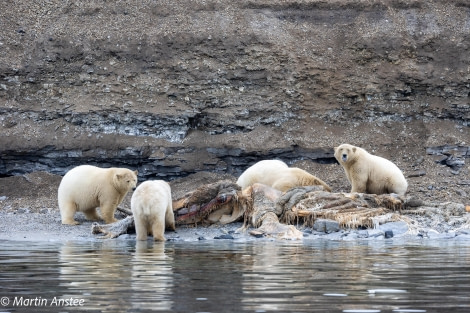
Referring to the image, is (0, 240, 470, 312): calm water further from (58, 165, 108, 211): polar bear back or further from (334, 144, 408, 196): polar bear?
(334, 144, 408, 196): polar bear

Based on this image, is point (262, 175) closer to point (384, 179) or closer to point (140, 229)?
point (384, 179)

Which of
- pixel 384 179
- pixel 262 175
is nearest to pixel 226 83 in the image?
pixel 262 175

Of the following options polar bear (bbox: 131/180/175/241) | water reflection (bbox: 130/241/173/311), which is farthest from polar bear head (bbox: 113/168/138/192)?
water reflection (bbox: 130/241/173/311)

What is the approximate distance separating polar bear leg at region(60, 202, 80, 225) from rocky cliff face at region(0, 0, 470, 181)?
6.56 metres

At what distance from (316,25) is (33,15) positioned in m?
9.42

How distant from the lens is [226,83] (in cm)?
2650

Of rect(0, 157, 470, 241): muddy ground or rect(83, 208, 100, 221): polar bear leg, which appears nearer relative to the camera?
rect(0, 157, 470, 241): muddy ground

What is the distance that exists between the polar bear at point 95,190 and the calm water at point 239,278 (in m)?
3.50

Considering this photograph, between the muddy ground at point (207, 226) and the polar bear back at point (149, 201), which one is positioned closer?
the polar bear back at point (149, 201)

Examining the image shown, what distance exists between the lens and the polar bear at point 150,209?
1497cm

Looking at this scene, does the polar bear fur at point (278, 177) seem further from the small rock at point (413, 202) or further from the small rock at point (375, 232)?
the small rock at point (375, 232)

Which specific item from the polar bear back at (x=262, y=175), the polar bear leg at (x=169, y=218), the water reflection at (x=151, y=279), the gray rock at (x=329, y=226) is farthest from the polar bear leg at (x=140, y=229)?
the polar bear back at (x=262, y=175)

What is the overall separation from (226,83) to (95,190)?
31.9ft

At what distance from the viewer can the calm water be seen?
754 cm
